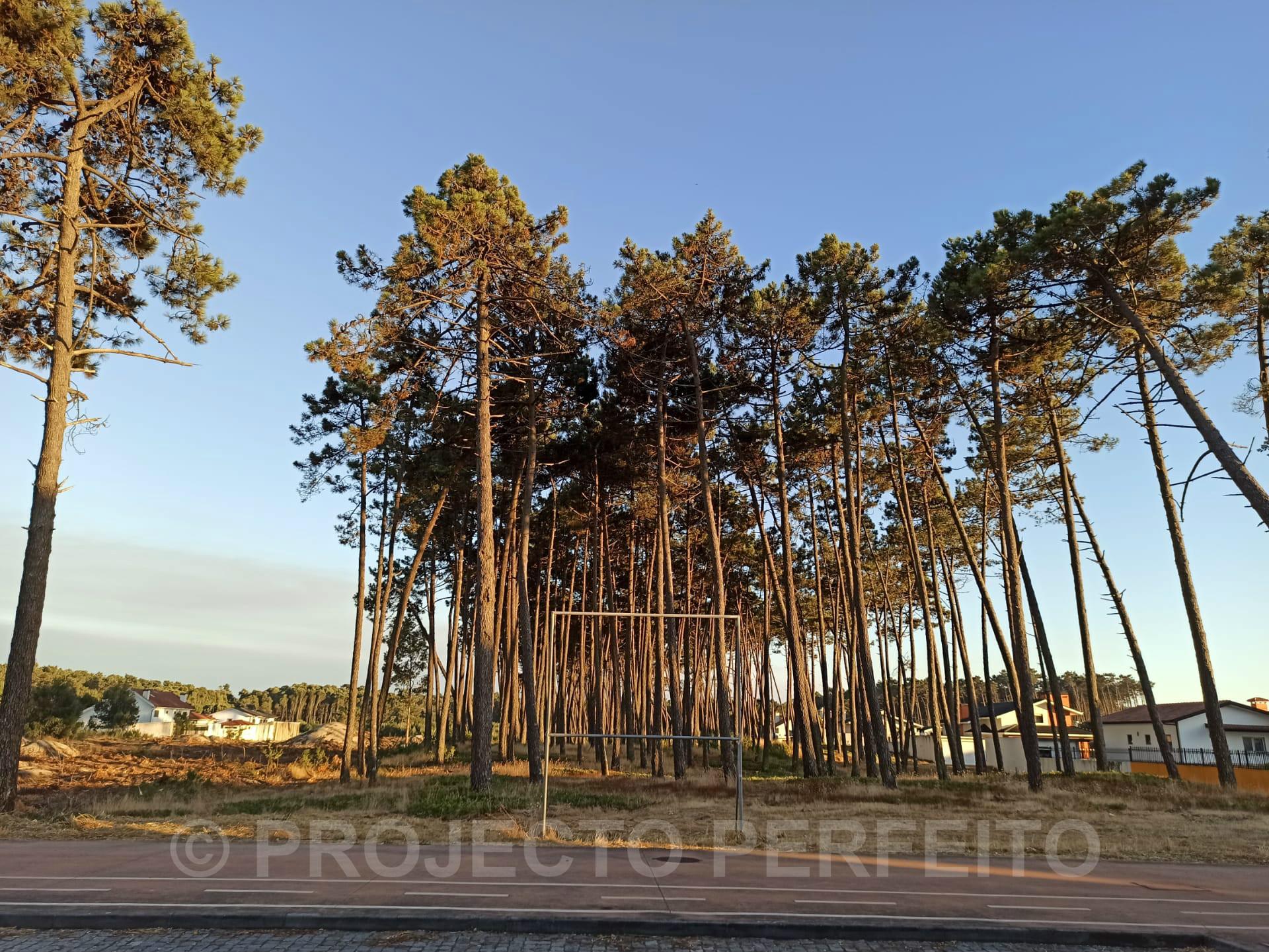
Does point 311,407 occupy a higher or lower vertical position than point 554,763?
higher

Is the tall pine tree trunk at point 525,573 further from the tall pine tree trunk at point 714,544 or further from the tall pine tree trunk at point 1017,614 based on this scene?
the tall pine tree trunk at point 1017,614

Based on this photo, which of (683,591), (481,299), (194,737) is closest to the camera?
(481,299)

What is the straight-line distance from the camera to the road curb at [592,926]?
650cm

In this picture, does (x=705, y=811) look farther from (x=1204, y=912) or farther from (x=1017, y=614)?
(x=1017, y=614)

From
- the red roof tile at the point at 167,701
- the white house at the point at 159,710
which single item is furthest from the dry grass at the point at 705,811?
the red roof tile at the point at 167,701

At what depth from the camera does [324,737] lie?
156 feet

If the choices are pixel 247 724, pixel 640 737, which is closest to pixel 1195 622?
pixel 640 737

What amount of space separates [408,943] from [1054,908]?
6083 mm

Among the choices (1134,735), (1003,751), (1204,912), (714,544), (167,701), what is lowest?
(1003,751)

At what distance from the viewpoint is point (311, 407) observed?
80.5 ft

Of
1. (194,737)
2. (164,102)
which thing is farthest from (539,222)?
(194,737)

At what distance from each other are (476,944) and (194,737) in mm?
60770

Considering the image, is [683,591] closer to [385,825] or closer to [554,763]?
[554,763]

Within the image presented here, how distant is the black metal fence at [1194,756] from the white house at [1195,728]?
0.09 m
